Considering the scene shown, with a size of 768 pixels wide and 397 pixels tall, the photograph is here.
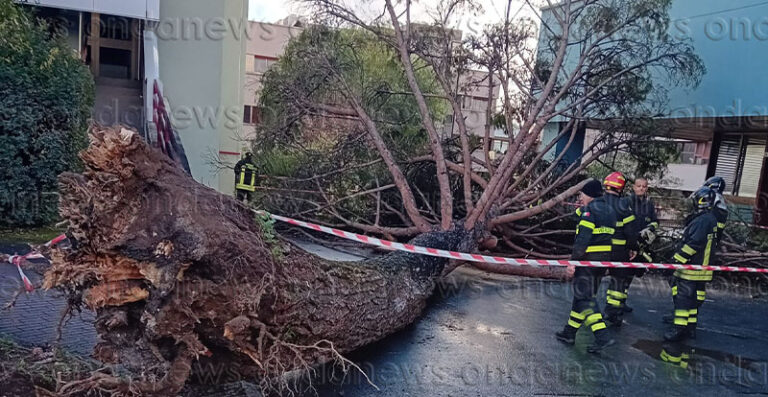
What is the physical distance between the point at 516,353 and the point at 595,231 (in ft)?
4.37

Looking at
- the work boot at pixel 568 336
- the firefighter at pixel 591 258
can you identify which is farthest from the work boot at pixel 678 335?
the work boot at pixel 568 336

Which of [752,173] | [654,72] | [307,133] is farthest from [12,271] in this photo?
[752,173]

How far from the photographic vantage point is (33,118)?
690cm

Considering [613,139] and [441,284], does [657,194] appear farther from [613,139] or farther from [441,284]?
[441,284]

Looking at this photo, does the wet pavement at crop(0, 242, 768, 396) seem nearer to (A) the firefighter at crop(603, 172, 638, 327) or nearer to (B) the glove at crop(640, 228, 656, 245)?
(A) the firefighter at crop(603, 172, 638, 327)

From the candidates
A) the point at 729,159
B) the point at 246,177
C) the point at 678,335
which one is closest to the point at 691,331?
the point at 678,335

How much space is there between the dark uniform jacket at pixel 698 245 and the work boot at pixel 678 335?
0.49 meters

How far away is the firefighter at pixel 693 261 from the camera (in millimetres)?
5125

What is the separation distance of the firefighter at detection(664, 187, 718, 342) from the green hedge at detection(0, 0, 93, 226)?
7.35m

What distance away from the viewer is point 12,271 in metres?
5.33

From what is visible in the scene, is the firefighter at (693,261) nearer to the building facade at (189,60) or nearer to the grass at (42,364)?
the grass at (42,364)

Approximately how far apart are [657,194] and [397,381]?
746cm

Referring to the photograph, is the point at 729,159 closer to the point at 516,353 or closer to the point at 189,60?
the point at 516,353

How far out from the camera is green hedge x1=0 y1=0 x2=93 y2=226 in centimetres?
679
